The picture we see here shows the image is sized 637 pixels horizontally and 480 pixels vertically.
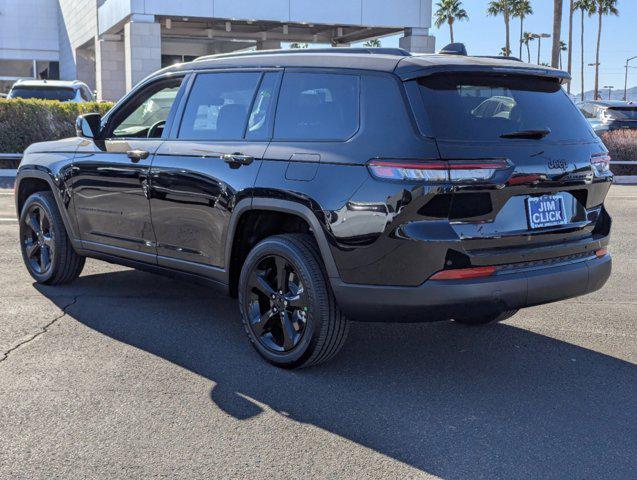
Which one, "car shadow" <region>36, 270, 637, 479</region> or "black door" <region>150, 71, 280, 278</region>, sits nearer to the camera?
"car shadow" <region>36, 270, 637, 479</region>

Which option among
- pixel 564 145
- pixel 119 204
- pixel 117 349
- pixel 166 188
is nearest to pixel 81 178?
pixel 119 204

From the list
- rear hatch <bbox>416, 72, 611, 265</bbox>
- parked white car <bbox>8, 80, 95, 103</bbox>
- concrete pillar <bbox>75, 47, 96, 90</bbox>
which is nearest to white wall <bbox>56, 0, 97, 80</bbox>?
concrete pillar <bbox>75, 47, 96, 90</bbox>

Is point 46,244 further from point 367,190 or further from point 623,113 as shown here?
point 623,113

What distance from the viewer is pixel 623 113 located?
2145 cm

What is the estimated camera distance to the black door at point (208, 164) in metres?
5.08

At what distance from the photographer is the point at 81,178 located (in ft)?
20.9

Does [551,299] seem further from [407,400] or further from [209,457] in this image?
[209,457]

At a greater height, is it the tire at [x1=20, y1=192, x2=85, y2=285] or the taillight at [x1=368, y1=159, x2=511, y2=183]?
the taillight at [x1=368, y1=159, x2=511, y2=183]

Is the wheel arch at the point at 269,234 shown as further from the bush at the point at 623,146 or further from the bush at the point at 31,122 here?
the bush at the point at 623,146

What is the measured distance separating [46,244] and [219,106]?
243 cm

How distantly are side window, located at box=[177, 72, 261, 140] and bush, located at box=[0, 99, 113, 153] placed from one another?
13.5m

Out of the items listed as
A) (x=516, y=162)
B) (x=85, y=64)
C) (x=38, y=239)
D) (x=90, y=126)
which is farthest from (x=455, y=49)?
(x=85, y=64)

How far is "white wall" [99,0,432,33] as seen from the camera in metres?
30.1

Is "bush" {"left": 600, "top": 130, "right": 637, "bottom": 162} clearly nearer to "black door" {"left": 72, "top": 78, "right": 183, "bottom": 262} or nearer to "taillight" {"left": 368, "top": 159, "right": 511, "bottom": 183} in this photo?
"black door" {"left": 72, "top": 78, "right": 183, "bottom": 262}
